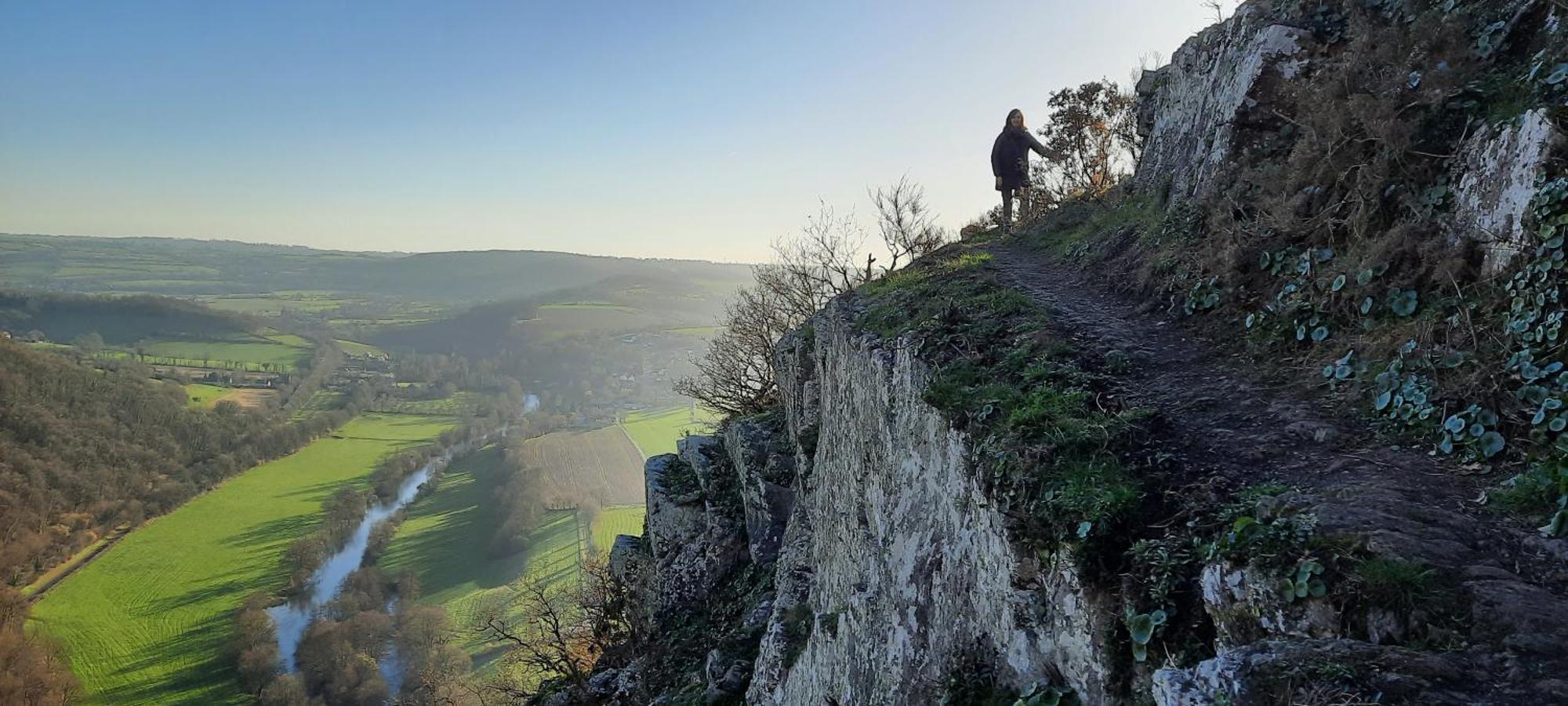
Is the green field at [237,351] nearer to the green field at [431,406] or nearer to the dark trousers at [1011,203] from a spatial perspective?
the green field at [431,406]

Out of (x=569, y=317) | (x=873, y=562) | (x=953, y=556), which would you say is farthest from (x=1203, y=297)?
(x=569, y=317)

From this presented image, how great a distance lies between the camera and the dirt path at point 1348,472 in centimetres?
305

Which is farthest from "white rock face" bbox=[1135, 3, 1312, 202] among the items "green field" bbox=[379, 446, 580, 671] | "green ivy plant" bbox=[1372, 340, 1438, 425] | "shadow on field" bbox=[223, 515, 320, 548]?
"shadow on field" bbox=[223, 515, 320, 548]

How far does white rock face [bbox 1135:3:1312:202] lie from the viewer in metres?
9.41

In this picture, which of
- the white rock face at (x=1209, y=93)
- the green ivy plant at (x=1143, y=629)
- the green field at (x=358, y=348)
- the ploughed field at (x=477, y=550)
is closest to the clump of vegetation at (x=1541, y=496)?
the green ivy plant at (x=1143, y=629)

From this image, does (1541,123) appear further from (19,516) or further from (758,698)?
(19,516)

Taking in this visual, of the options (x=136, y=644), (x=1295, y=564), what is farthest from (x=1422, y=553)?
(x=136, y=644)

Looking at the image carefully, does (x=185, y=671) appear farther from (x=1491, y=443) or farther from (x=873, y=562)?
(x=1491, y=443)

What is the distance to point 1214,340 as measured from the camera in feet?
23.4

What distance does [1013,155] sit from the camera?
19734mm

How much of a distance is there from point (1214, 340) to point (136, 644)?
61202mm

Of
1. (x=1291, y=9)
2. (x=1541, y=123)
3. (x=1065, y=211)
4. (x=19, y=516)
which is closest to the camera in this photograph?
(x=1541, y=123)

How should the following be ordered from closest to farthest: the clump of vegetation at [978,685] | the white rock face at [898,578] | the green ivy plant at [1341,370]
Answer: the white rock face at [898,578] < the clump of vegetation at [978,685] < the green ivy plant at [1341,370]

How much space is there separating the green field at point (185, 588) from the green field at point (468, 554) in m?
8.93
